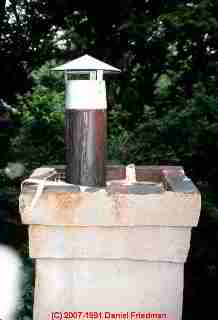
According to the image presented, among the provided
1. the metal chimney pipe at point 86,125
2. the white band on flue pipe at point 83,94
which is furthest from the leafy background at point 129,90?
the white band on flue pipe at point 83,94

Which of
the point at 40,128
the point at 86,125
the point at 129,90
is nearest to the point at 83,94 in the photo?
the point at 86,125

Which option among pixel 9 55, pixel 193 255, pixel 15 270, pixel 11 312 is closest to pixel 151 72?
pixel 9 55

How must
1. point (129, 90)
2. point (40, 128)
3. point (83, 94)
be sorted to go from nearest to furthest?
point (83, 94) → point (40, 128) → point (129, 90)

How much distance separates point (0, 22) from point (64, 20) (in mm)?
1173

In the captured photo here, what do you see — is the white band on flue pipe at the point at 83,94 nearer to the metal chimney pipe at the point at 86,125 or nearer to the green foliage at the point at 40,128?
the metal chimney pipe at the point at 86,125

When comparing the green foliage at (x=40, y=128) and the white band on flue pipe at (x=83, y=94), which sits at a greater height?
the white band on flue pipe at (x=83, y=94)

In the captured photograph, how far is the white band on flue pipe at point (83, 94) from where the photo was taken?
92.8 inches

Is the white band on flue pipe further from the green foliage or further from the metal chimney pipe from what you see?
the green foliage

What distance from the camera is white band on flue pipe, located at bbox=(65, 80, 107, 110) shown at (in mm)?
2357

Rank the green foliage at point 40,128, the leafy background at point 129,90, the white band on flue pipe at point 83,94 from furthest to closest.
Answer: the green foliage at point 40,128 < the leafy background at point 129,90 < the white band on flue pipe at point 83,94

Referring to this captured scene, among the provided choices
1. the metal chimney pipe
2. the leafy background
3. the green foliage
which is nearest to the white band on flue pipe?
the metal chimney pipe

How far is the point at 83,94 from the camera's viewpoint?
7.73 feet

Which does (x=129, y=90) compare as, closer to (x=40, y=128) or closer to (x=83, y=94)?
(x=40, y=128)

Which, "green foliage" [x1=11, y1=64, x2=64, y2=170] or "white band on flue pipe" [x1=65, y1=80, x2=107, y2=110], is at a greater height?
"white band on flue pipe" [x1=65, y1=80, x2=107, y2=110]
